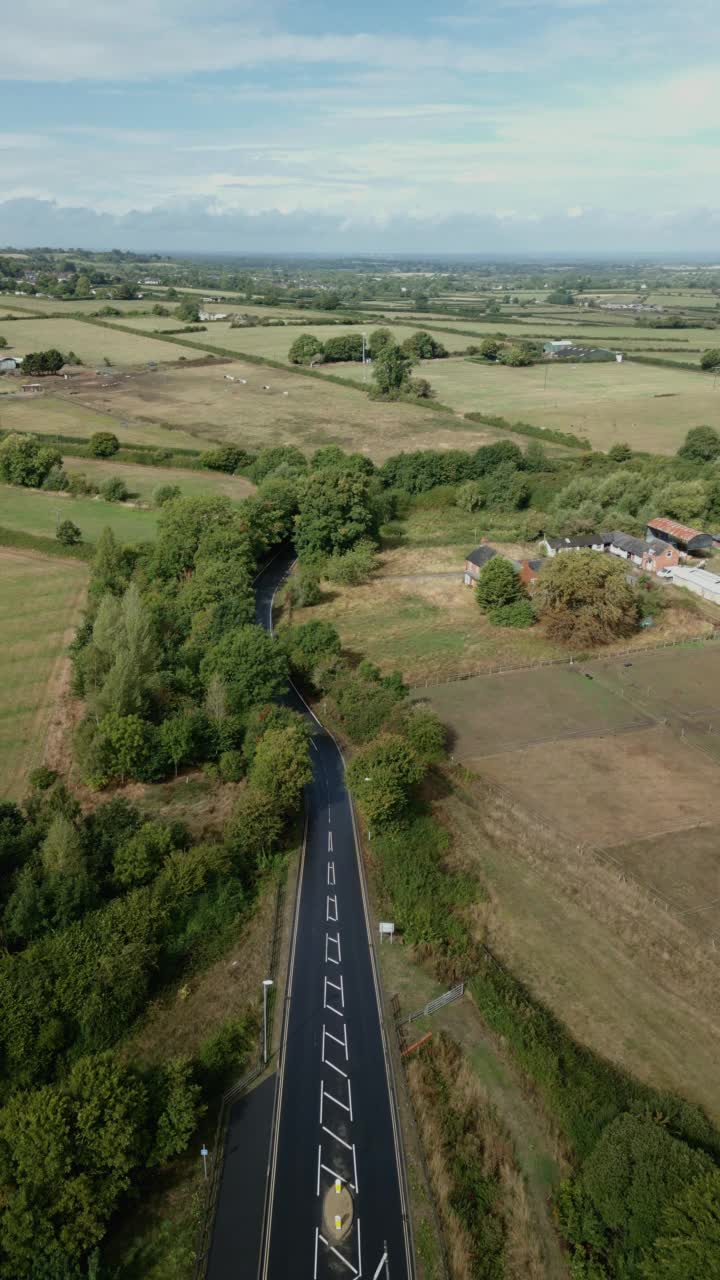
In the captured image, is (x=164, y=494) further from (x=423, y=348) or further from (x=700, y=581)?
(x=423, y=348)

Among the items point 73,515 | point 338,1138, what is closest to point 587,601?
point 338,1138

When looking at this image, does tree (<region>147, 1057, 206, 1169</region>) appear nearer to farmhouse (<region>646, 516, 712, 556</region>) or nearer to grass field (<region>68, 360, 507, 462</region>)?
farmhouse (<region>646, 516, 712, 556</region>)

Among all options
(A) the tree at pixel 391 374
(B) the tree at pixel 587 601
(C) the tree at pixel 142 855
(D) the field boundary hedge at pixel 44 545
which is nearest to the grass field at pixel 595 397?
(A) the tree at pixel 391 374

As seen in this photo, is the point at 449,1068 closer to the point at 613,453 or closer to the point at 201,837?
the point at 201,837

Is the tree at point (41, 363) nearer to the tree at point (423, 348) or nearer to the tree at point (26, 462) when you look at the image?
the tree at point (26, 462)

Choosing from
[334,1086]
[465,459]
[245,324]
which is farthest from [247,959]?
[245,324]

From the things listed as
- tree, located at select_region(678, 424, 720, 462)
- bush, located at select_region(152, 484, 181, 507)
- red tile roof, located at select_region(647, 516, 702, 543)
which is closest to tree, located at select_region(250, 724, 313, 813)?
red tile roof, located at select_region(647, 516, 702, 543)
